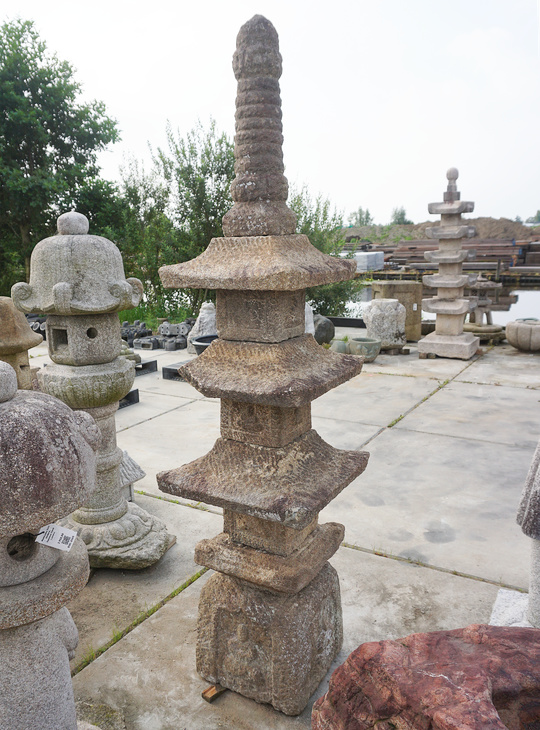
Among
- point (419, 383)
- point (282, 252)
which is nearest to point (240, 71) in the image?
point (282, 252)

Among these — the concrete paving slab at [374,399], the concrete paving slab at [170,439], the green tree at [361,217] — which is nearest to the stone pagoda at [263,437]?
the concrete paving slab at [170,439]

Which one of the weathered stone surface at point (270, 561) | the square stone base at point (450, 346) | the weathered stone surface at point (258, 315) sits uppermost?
the weathered stone surface at point (258, 315)

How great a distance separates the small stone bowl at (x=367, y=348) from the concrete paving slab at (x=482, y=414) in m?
2.00

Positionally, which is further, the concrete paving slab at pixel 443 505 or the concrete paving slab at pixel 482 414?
the concrete paving slab at pixel 482 414

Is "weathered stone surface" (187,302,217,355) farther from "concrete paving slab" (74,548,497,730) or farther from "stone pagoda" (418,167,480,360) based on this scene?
"concrete paving slab" (74,548,497,730)

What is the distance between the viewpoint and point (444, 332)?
10.9 metres

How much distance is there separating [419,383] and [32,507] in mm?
8011

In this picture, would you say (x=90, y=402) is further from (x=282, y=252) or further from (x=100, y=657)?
(x=282, y=252)

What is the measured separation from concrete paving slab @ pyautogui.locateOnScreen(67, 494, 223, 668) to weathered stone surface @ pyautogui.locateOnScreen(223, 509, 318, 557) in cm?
118

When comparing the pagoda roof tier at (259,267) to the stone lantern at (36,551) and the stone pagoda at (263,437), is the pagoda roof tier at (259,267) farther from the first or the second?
the stone lantern at (36,551)

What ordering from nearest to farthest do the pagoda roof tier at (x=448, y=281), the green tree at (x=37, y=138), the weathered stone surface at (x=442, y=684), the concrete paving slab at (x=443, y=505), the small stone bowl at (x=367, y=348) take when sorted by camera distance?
1. the weathered stone surface at (x=442, y=684)
2. the concrete paving slab at (x=443, y=505)
3. the pagoda roof tier at (x=448, y=281)
4. the small stone bowl at (x=367, y=348)
5. the green tree at (x=37, y=138)

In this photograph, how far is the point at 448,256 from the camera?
10.2m

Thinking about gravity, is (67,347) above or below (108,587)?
above

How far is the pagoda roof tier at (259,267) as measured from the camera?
2416mm
